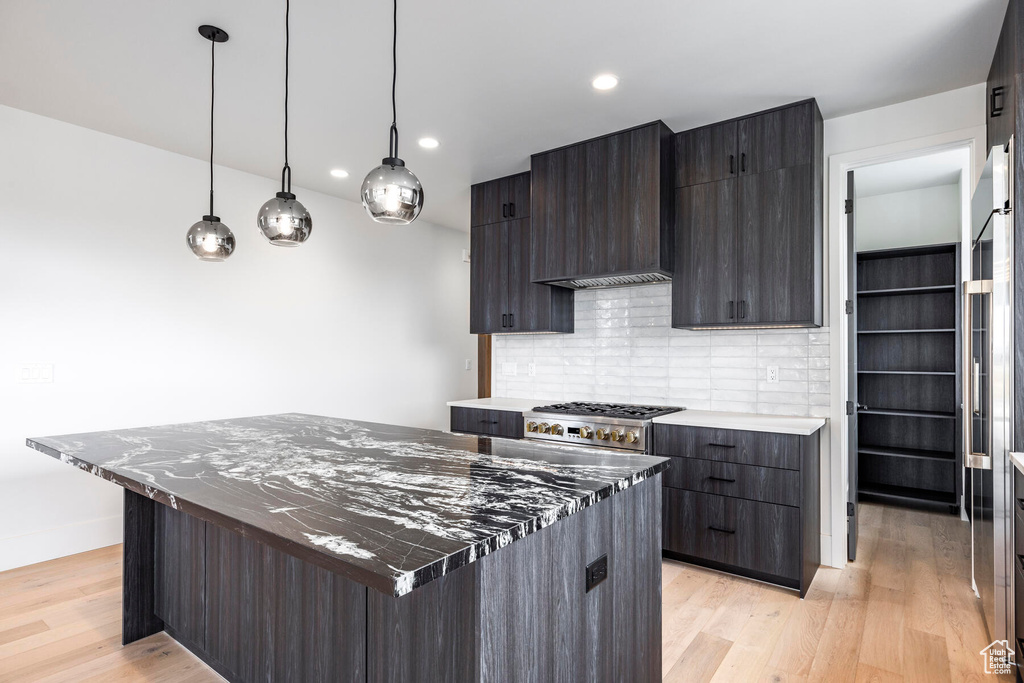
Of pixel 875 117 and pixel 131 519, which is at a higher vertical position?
pixel 875 117

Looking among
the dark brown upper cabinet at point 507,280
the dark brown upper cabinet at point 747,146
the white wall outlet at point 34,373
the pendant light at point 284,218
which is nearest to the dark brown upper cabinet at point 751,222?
the dark brown upper cabinet at point 747,146

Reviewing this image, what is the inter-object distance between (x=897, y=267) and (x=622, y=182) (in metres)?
2.74

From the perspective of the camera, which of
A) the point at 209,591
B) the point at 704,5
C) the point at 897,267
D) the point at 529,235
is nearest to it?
the point at 209,591

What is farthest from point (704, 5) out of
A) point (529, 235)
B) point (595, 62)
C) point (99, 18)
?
point (99, 18)

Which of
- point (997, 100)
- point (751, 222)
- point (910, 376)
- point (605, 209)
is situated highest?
point (997, 100)

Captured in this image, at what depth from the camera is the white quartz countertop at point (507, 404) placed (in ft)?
12.8

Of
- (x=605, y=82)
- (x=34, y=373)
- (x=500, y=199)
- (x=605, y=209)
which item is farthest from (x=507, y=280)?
(x=34, y=373)

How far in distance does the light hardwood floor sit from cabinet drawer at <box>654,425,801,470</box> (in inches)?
25.8

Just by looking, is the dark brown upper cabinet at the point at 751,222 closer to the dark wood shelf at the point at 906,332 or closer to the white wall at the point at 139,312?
the dark wood shelf at the point at 906,332

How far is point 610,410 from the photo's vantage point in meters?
3.63

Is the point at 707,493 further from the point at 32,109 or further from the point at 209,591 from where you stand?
the point at 32,109

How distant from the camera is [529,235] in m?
4.16

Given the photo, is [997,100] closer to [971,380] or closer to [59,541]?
[971,380]
